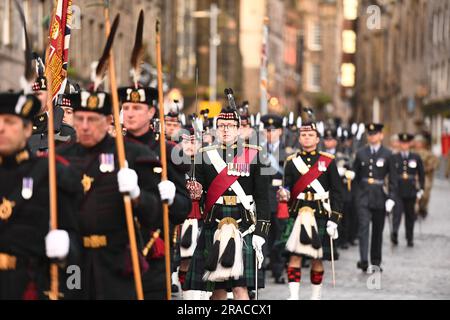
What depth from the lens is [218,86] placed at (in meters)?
81.4

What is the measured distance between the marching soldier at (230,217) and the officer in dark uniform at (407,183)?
11.0 metres

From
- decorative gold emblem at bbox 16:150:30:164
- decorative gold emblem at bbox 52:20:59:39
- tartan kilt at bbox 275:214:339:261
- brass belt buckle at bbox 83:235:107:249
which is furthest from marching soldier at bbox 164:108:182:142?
decorative gold emblem at bbox 16:150:30:164

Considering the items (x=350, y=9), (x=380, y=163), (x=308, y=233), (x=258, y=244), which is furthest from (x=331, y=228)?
(x=350, y=9)

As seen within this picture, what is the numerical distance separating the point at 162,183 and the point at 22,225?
126 cm

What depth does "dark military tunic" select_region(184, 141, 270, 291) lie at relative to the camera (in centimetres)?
1197

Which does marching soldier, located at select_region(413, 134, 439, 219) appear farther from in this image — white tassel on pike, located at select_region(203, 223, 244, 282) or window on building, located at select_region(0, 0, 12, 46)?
white tassel on pike, located at select_region(203, 223, 244, 282)

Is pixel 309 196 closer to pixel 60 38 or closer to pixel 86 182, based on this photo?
pixel 60 38

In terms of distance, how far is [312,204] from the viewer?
1450 cm

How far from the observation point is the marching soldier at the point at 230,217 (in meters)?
11.8

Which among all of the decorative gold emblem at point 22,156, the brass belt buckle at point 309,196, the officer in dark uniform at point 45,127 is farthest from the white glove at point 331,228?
the decorative gold emblem at point 22,156

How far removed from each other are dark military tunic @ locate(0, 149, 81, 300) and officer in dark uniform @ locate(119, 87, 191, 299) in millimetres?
1107
